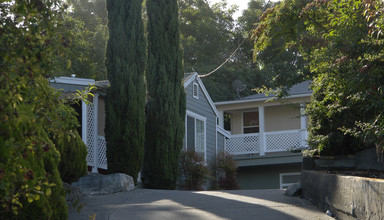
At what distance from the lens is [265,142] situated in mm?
24391

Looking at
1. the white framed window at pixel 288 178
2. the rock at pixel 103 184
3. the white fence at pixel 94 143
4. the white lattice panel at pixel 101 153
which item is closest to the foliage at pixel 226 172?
the white framed window at pixel 288 178

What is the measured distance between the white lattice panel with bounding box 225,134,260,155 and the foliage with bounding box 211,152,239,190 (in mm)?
2093

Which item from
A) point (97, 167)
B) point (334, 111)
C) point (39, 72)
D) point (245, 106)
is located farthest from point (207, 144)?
point (39, 72)

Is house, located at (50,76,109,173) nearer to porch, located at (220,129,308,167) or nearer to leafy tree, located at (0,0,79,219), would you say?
porch, located at (220,129,308,167)

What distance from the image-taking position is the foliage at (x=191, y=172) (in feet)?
63.4

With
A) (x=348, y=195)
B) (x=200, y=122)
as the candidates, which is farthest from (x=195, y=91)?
(x=348, y=195)

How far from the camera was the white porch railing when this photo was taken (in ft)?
78.5

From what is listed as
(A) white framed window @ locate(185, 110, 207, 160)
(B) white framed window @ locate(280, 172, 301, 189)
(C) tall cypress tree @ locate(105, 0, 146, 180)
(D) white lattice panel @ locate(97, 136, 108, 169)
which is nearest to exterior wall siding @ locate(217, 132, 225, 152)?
(A) white framed window @ locate(185, 110, 207, 160)

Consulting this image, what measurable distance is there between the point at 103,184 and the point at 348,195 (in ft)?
25.2

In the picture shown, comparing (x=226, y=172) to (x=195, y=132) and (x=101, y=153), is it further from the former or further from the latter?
(x=101, y=153)

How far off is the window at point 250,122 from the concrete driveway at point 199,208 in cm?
1679

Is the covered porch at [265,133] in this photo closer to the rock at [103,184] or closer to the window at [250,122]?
the window at [250,122]

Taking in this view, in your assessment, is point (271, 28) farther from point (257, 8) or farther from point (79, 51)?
point (257, 8)

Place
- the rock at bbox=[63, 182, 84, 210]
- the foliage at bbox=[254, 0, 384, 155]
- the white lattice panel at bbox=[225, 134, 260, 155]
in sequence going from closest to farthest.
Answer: the foliage at bbox=[254, 0, 384, 155], the rock at bbox=[63, 182, 84, 210], the white lattice panel at bbox=[225, 134, 260, 155]
